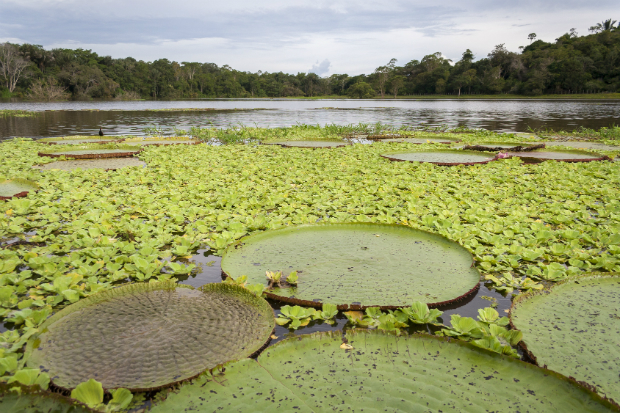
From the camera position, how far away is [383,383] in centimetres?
163

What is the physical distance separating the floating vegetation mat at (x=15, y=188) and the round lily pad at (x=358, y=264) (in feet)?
11.2

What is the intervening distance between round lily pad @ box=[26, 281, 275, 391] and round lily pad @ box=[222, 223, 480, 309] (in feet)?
1.20

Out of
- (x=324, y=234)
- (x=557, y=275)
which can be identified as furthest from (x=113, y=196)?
(x=557, y=275)

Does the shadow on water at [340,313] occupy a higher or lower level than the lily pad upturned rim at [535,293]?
lower

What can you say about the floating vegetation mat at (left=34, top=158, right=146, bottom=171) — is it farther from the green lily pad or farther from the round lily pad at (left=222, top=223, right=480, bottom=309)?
the green lily pad

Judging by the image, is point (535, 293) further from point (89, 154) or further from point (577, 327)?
point (89, 154)

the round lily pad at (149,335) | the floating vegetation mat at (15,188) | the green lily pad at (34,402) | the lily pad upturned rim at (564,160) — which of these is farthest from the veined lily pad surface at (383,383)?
the lily pad upturned rim at (564,160)

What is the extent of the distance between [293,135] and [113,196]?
26.5 feet

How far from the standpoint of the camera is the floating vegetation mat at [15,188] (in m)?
4.75

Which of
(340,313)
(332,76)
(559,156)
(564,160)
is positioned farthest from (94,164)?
(332,76)

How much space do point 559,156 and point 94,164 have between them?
30.6 feet

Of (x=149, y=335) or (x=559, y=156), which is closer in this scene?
(x=149, y=335)

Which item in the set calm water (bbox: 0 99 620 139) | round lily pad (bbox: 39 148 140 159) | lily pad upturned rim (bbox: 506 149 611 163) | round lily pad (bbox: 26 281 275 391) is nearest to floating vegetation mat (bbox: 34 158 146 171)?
round lily pad (bbox: 39 148 140 159)

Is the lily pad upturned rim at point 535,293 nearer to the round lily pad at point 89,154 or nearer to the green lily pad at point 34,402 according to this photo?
the green lily pad at point 34,402
